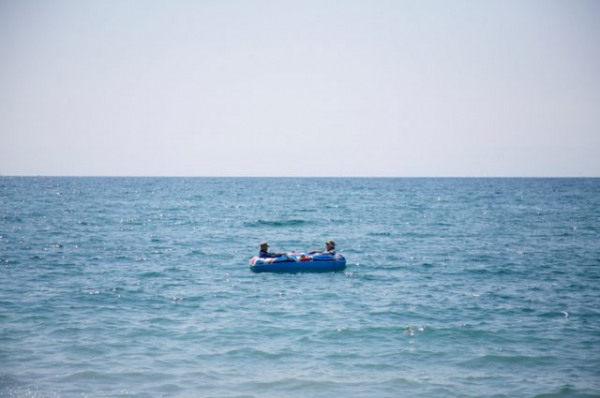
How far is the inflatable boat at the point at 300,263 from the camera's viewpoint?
68.5 feet

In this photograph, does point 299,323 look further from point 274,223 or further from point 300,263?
point 274,223

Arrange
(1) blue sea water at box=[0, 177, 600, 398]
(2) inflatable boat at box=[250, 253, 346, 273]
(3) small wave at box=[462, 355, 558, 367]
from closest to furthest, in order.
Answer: (1) blue sea water at box=[0, 177, 600, 398], (3) small wave at box=[462, 355, 558, 367], (2) inflatable boat at box=[250, 253, 346, 273]

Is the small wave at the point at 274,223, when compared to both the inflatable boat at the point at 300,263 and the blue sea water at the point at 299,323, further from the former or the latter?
the inflatable boat at the point at 300,263

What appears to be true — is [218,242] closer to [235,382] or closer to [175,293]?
[175,293]

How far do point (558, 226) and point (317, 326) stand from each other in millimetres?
32924

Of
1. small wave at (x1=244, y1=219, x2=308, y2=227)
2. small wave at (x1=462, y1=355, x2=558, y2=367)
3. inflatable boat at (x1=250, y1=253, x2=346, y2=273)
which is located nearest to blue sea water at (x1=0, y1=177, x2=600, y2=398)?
small wave at (x1=462, y1=355, x2=558, y2=367)

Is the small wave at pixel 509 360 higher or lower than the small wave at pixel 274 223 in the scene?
lower

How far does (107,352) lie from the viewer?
446 inches

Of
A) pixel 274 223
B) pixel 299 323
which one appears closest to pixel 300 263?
pixel 299 323

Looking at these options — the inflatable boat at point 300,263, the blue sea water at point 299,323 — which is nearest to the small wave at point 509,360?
the blue sea water at point 299,323

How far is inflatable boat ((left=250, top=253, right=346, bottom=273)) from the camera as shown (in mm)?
20875

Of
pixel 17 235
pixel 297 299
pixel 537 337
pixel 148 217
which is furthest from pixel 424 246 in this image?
pixel 148 217

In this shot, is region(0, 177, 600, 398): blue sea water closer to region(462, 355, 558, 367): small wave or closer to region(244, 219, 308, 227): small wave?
region(462, 355, 558, 367): small wave

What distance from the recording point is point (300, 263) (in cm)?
2095
